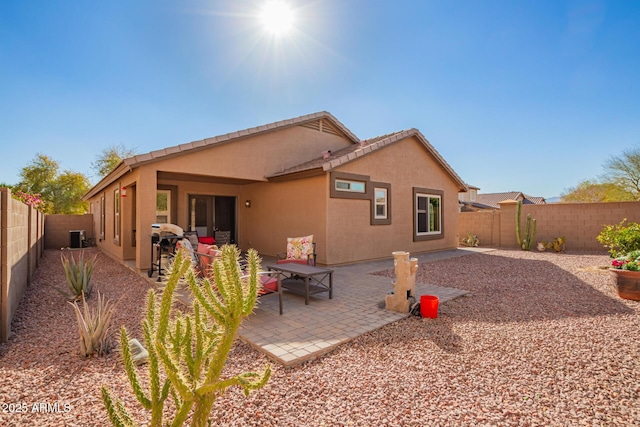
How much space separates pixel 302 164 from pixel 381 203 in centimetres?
338

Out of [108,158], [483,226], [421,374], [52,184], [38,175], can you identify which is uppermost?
[108,158]

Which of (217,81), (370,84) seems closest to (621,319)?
(370,84)

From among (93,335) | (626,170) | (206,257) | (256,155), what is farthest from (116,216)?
(626,170)

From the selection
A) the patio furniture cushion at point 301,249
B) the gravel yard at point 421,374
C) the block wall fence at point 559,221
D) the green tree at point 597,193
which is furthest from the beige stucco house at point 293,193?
the green tree at point 597,193

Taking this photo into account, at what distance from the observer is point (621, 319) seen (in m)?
4.93

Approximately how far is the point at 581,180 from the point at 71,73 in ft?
154

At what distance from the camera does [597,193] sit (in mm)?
32781

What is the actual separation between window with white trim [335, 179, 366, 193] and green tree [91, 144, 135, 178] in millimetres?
30539

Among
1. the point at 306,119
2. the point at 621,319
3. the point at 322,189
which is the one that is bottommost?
the point at 621,319

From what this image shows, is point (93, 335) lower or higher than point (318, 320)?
higher

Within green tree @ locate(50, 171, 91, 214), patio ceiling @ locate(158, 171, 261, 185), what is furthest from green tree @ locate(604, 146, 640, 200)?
green tree @ locate(50, 171, 91, 214)

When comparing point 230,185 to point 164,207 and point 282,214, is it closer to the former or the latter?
point 164,207

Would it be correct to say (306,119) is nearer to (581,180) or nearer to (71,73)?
(71,73)

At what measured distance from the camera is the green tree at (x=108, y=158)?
32.1 meters
